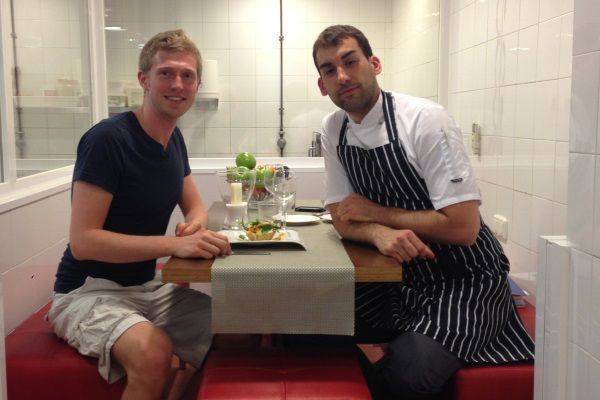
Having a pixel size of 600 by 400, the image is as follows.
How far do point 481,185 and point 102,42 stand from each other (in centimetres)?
251

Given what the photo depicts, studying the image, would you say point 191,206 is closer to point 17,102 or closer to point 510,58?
point 17,102

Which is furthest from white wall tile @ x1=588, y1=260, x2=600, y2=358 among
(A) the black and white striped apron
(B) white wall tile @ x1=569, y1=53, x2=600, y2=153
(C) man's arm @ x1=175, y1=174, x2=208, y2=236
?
(C) man's arm @ x1=175, y1=174, x2=208, y2=236

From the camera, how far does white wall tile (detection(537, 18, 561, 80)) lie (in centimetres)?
224

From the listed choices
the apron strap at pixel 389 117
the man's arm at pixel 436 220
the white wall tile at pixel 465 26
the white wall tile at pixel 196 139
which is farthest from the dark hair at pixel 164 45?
the white wall tile at pixel 196 139

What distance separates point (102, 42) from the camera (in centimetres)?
406

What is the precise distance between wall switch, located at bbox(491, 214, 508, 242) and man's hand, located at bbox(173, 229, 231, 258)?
1478 millimetres

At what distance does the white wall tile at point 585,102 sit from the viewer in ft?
3.97

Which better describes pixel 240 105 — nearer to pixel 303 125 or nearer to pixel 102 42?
pixel 303 125

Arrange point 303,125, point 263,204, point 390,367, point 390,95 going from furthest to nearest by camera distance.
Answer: point 303,125 → point 263,204 → point 390,95 → point 390,367

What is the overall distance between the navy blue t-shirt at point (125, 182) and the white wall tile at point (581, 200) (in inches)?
47.0

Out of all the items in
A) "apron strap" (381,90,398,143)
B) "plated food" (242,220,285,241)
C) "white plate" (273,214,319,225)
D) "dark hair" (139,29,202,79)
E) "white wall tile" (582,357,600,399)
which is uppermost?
"dark hair" (139,29,202,79)

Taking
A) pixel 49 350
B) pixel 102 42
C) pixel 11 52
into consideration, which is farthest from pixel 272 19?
pixel 49 350

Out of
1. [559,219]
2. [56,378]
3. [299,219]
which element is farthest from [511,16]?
[56,378]

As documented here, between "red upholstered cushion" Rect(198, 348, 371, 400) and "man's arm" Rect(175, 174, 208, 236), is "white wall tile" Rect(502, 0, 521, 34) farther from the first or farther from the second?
"red upholstered cushion" Rect(198, 348, 371, 400)
